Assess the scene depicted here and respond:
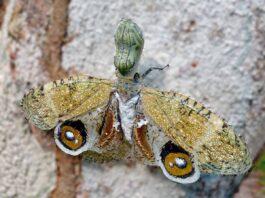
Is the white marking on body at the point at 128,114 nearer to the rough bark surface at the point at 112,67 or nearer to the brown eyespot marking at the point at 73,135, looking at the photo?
the brown eyespot marking at the point at 73,135

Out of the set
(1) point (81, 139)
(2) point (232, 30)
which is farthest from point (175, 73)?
(1) point (81, 139)

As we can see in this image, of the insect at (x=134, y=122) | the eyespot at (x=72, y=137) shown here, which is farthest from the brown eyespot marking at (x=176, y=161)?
the eyespot at (x=72, y=137)

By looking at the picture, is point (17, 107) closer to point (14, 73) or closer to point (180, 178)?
point (14, 73)

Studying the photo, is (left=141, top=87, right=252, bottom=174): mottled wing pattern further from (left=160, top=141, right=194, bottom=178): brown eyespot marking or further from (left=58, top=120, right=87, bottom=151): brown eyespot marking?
(left=58, top=120, right=87, bottom=151): brown eyespot marking

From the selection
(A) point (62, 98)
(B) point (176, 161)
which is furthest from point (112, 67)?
(B) point (176, 161)

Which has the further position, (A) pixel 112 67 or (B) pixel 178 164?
(A) pixel 112 67

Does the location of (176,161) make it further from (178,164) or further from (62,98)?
(62,98)
